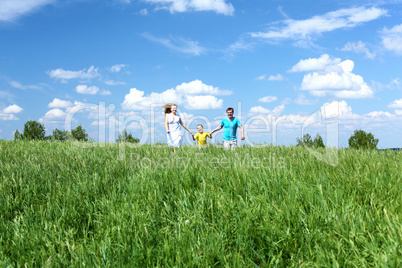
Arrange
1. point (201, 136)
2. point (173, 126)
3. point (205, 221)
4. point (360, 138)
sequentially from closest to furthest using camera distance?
point (205, 221) < point (173, 126) < point (201, 136) < point (360, 138)

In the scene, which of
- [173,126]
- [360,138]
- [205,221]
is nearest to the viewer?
[205,221]

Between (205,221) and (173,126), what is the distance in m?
8.33

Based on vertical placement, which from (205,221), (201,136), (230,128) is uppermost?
(230,128)

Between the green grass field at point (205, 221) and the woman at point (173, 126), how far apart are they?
5953 millimetres

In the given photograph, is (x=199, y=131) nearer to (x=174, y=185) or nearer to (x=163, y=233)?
(x=174, y=185)

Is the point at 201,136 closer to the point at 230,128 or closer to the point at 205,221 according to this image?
the point at 230,128

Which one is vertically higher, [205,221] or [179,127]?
[179,127]

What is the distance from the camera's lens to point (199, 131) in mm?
13734

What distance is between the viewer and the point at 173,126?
463 inches

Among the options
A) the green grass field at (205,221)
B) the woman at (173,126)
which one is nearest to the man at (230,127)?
the woman at (173,126)

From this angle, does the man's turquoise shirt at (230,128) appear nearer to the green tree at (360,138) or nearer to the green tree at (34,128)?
the green tree at (34,128)

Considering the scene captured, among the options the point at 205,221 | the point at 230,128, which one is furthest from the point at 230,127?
the point at 205,221

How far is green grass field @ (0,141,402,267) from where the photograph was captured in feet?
9.44

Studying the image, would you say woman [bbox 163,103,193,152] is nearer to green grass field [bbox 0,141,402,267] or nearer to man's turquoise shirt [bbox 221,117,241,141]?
man's turquoise shirt [bbox 221,117,241,141]
